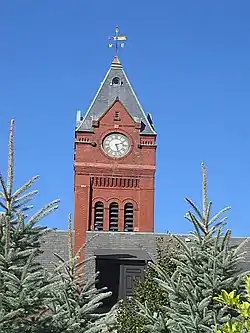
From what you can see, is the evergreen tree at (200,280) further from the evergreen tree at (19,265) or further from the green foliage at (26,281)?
the evergreen tree at (19,265)

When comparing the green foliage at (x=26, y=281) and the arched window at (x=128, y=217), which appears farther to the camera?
the arched window at (x=128, y=217)

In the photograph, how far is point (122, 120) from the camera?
4544 cm

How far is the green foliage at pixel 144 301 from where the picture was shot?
47.6ft

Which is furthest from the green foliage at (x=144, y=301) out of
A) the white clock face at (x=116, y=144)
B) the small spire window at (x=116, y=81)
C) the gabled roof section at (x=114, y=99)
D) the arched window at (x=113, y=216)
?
the small spire window at (x=116, y=81)

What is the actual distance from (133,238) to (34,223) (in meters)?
19.1

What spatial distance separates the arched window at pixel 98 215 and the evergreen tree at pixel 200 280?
96.0 ft

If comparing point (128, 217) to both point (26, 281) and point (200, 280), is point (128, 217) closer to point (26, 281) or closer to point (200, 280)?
point (200, 280)

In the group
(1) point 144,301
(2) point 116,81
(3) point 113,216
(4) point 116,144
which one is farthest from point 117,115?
(1) point 144,301

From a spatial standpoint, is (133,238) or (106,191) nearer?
(133,238)

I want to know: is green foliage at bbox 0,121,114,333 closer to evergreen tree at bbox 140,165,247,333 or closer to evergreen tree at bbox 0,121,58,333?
evergreen tree at bbox 0,121,58,333

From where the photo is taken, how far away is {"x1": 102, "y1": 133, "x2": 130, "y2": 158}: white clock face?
44.8 m

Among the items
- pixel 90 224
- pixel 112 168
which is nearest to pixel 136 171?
pixel 112 168

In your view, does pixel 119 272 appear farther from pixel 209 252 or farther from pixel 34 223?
pixel 34 223

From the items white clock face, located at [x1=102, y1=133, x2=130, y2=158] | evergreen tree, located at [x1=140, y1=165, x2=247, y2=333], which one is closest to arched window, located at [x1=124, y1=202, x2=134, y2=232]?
white clock face, located at [x1=102, y1=133, x2=130, y2=158]
